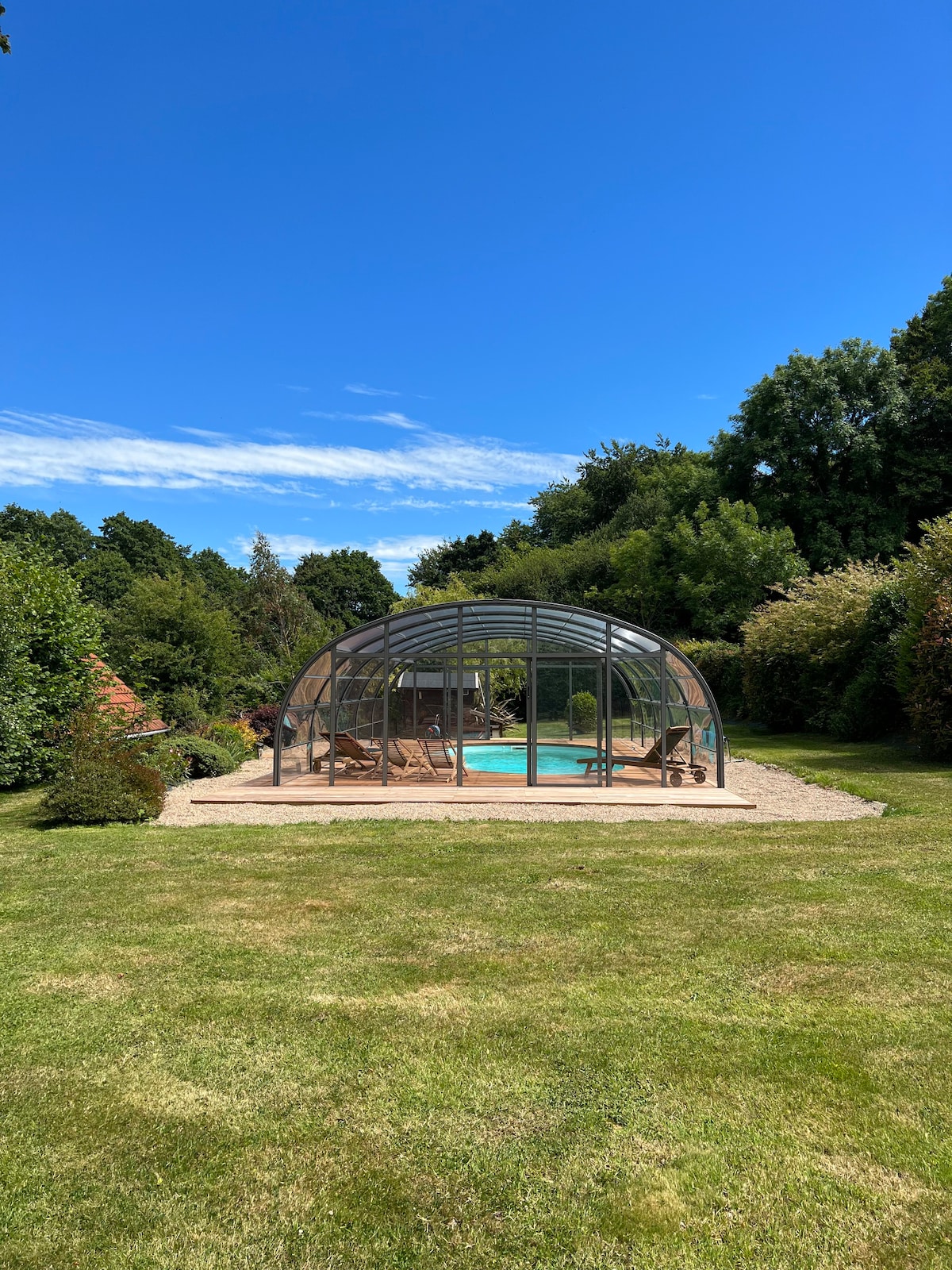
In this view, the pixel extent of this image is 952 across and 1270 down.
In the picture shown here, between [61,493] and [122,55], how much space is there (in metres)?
42.0

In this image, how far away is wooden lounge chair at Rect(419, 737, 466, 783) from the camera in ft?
48.2

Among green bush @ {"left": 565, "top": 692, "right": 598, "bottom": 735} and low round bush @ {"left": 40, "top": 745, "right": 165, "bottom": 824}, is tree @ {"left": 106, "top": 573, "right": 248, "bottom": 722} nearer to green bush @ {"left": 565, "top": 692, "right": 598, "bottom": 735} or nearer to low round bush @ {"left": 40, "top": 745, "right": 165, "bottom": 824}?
low round bush @ {"left": 40, "top": 745, "right": 165, "bottom": 824}

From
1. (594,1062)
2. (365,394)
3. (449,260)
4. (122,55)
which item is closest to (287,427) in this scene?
(365,394)

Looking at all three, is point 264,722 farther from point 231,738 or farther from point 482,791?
point 482,791

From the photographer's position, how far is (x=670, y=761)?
1412cm

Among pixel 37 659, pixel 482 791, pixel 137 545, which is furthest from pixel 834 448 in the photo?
pixel 137 545

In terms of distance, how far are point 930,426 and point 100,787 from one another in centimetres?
3189

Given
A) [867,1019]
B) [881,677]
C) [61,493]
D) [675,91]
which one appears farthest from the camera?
[61,493]

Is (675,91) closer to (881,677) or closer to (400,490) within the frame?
(881,677)

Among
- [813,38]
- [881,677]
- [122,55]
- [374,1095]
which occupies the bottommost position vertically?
[374,1095]

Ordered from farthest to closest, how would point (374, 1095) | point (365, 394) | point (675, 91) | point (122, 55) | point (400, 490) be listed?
point (400, 490) < point (365, 394) < point (675, 91) < point (122, 55) < point (374, 1095)

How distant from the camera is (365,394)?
84.0 feet

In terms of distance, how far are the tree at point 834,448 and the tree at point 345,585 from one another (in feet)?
90.8

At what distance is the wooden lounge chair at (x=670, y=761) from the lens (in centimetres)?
1373
